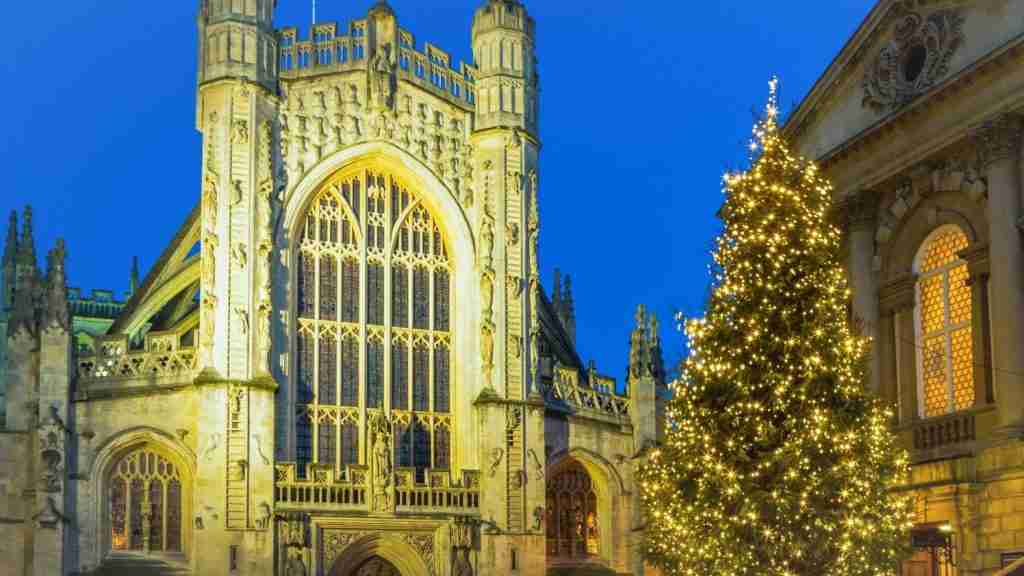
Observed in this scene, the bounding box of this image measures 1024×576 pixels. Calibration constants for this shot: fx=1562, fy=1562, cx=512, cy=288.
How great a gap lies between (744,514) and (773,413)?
1768 mm

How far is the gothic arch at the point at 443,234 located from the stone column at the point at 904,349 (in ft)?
33.7

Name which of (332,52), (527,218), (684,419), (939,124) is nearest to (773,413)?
(684,419)

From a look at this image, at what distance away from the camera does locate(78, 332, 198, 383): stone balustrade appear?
115ft

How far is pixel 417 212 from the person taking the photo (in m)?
38.5

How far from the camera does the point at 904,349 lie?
106ft

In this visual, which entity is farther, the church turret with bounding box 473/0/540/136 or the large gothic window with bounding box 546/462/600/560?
the large gothic window with bounding box 546/462/600/560

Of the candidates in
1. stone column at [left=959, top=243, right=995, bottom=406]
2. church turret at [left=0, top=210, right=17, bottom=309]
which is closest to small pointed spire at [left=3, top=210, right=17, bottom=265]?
church turret at [left=0, top=210, right=17, bottom=309]

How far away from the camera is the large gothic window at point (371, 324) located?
36750 mm

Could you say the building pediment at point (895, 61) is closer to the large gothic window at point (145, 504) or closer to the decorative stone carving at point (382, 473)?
the decorative stone carving at point (382, 473)

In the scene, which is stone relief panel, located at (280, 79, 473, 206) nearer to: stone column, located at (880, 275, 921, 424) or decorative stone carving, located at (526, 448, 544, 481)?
decorative stone carving, located at (526, 448, 544, 481)

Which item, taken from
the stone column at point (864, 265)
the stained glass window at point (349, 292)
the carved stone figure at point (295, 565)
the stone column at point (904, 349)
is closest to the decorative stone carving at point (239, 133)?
the stained glass window at point (349, 292)

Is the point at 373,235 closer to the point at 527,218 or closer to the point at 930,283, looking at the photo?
the point at 527,218

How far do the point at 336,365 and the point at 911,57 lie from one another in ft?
48.5

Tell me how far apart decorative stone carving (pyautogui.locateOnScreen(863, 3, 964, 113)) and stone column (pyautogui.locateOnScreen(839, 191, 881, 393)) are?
6.77 ft
